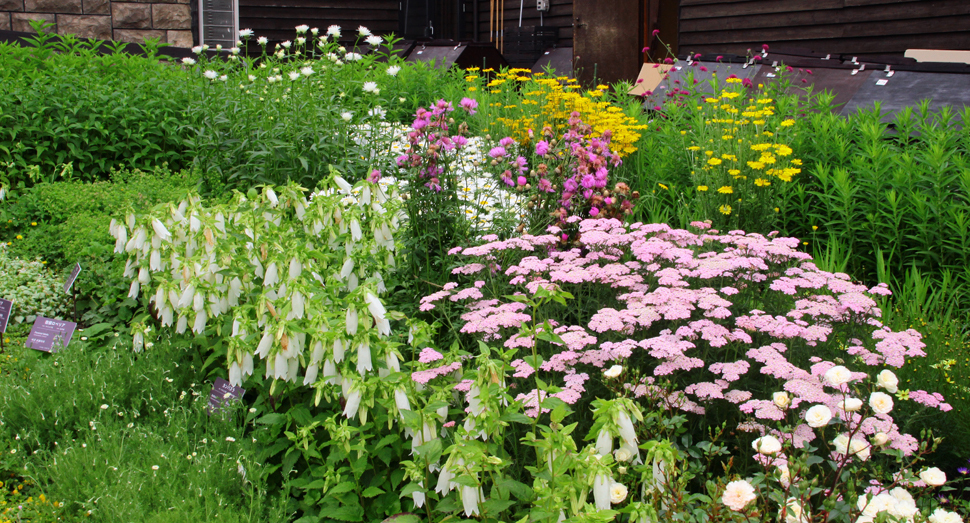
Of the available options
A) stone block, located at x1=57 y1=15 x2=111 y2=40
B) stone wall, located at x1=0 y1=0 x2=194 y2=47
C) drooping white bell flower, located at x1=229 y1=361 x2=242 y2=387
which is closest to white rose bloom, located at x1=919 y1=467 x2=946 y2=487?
drooping white bell flower, located at x1=229 y1=361 x2=242 y2=387

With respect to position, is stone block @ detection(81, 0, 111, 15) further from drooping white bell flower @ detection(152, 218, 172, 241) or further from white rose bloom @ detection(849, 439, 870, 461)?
white rose bloom @ detection(849, 439, 870, 461)

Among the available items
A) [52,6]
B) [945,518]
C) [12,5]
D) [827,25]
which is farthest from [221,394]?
[827,25]

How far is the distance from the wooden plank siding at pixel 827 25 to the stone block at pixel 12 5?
9.35m

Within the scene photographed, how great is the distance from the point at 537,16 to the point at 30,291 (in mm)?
11705

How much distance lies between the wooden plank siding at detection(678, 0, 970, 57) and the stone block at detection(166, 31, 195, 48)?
299 inches

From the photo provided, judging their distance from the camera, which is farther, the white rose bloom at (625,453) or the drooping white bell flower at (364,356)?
the drooping white bell flower at (364,356)

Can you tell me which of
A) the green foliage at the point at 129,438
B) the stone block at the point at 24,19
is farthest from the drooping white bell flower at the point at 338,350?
the stone block at the point at 24,19

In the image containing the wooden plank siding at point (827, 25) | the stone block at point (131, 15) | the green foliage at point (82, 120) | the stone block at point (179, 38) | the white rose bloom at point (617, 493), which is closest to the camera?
the white rose bloom at point (617, 493)

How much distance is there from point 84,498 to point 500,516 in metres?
1.37

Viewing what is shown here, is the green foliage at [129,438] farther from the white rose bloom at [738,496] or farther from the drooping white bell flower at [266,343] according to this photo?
the white rose bloom at [738,496]

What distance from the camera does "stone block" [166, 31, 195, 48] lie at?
8.84 meters

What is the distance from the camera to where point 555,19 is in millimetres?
13656

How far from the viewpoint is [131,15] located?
8.52m

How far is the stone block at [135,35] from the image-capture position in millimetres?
8547
